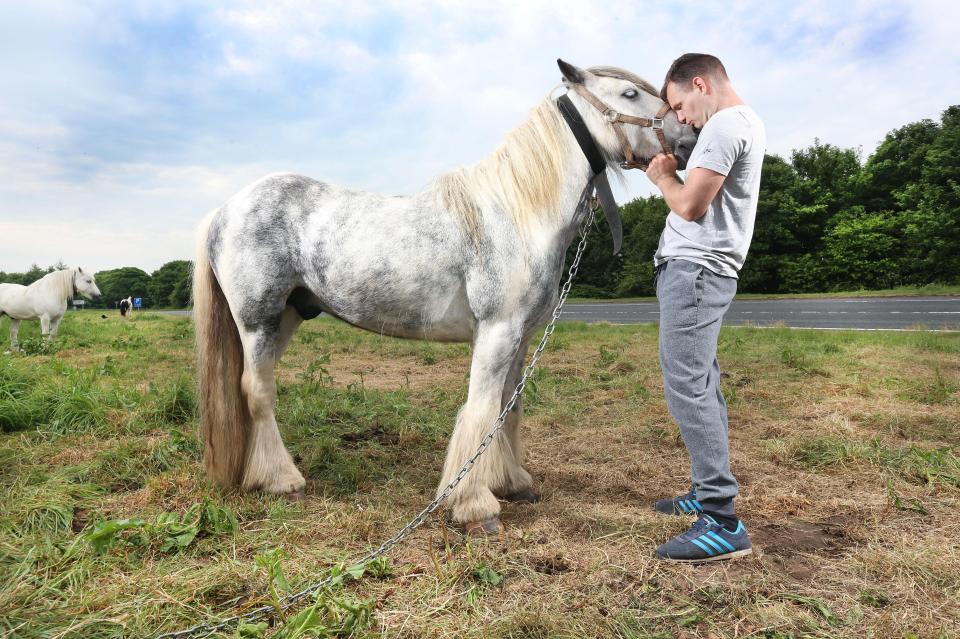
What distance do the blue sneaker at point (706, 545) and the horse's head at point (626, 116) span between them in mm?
Answer: 1914

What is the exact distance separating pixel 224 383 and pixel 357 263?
3.83 feet

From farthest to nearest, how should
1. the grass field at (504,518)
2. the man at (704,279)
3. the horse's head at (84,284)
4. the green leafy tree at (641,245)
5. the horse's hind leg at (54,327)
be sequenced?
the green leafy tree at (641,245) < the horse's head at (84,284) < the horse's hind leg at (54,327) < the man at (704,279) < the grass field at (504,518)

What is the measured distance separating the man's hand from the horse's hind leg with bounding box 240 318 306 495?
2260mm

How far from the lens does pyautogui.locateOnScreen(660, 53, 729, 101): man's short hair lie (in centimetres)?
267

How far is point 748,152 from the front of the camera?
2564 millimetres

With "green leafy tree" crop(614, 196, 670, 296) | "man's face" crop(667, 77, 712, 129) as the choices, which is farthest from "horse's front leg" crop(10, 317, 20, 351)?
"green leafy tree" crop(614, 196, 670, 296)

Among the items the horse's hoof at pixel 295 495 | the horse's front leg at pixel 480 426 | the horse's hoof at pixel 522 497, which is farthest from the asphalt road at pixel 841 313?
the horse's hoof at pixel 295 495

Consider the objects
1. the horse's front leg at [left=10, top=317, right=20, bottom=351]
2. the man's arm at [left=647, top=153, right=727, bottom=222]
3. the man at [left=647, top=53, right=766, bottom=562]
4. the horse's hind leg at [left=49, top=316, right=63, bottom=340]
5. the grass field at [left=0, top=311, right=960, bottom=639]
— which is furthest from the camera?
the horse's hind leg at [left=49, top=316, right=63, bottom=340]

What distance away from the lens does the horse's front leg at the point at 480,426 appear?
9.73ft

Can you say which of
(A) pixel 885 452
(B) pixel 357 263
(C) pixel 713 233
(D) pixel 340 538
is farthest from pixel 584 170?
(A) pixel 885 452

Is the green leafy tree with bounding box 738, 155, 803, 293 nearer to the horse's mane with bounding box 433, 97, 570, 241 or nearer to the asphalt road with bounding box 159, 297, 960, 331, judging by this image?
the asphalt road with bounding box 159, 297, 960, 331

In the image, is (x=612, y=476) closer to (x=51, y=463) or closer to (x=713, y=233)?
(x=713, y=233)

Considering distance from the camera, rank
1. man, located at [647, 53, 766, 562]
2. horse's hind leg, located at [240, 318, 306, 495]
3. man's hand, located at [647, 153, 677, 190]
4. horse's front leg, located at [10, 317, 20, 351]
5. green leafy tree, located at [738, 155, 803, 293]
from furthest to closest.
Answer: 1. green leafy tree, located at [738, 155, 803, 293]
2. horse's front leg, located at [10, 317, 20, 351]
3. horse's hind leg, located at [240, 318, 306, 495]
4. man's hand, located at [647, 153, 677, 190]
5. man, located at [647, 53, 766, 562]

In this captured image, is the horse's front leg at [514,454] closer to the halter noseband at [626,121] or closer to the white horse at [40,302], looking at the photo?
the halter noseband at [626,121]
